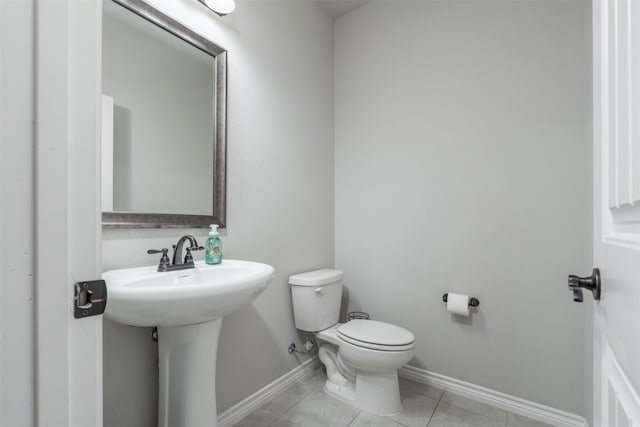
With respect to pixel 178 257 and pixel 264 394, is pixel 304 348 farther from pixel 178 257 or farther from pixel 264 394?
pixel 178 257

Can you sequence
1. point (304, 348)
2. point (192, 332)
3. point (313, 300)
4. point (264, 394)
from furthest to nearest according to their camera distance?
point (304, 348) < point (313, 300) < point (264, 394) < point (192, 332)

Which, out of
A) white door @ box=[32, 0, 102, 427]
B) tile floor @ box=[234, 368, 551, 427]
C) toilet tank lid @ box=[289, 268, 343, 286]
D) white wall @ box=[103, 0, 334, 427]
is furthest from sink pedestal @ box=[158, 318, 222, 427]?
toilet tank lid @ box=[289, 268, 343, 286]

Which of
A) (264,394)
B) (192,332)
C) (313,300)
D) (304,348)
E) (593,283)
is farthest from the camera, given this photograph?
(304,348)

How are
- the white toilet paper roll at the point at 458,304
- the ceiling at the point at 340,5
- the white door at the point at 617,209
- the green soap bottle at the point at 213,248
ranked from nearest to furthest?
the white door at the point at 617,209
the green soap bottle at the point at 213,248
the white toilet paper roll at the point at 458,304
the ceiling at the point at 340,5

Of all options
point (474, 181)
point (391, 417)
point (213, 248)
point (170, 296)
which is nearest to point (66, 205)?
point (170, 296)

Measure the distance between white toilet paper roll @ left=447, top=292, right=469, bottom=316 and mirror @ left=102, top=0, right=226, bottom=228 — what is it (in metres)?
1.37

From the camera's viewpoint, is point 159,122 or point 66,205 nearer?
point 66,205

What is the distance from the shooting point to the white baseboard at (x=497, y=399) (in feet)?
4.83

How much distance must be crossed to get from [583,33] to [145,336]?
2459mm

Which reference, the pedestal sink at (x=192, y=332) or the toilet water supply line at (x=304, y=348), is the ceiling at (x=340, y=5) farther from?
the toilet water supply line at (x=304, y=348)

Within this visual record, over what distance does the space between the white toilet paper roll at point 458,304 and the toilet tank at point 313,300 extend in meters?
0.70

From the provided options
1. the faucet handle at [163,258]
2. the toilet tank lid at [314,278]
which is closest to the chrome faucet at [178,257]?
the faucet handle at [163,258]

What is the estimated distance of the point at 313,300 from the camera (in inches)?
69.7

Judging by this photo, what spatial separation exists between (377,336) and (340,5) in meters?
2.30
